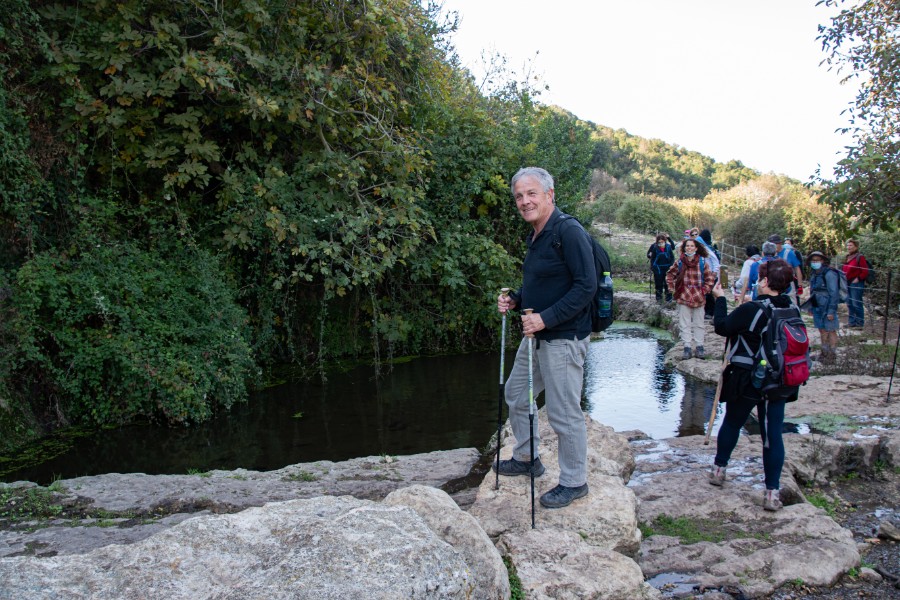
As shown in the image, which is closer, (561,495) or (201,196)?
(561,495)

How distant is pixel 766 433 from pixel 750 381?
41 centimetres

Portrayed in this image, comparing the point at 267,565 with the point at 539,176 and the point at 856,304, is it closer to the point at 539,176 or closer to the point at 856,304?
the point at 539,176

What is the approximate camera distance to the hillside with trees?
7477mm

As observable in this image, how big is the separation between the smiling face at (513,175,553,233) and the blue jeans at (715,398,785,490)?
2256 millimetres

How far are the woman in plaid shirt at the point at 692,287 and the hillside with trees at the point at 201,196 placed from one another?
290 cm

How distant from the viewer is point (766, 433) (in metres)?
4.76

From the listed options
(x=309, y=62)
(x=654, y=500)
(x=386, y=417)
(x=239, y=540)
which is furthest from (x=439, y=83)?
(x=239, y=540)

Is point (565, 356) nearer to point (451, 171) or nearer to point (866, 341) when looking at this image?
point (451, 171)

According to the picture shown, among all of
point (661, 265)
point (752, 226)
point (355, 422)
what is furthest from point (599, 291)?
point (752, 226)

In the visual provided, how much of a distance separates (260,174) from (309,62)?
1.82 meters

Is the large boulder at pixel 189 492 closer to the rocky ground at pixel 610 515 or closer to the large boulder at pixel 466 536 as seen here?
the rocky ground at pixel 610 515

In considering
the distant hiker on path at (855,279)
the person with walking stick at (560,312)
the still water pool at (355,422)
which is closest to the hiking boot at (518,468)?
the person with walking stick at (560,312)

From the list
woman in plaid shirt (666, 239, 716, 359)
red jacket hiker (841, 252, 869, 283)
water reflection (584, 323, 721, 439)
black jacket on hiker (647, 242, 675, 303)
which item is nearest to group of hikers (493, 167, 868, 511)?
water reflection (584, 323, 721, 439)

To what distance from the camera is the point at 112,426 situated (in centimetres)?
775
